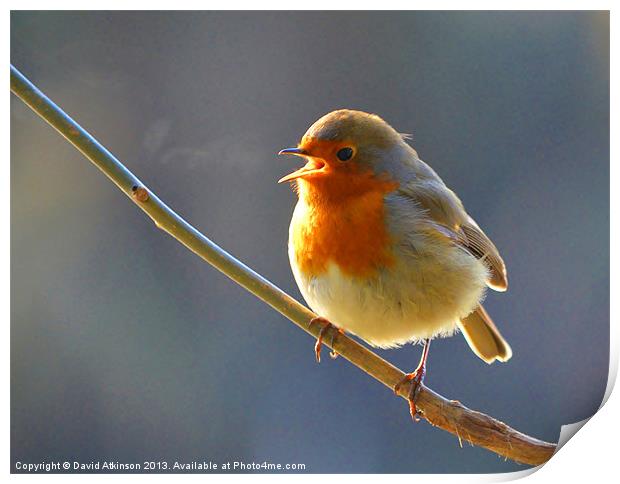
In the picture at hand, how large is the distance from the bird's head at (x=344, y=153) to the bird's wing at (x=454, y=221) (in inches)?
3.6

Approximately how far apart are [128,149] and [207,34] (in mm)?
334

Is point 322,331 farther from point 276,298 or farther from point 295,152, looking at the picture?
point 295,152

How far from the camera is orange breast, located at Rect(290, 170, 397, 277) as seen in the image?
1727 mm

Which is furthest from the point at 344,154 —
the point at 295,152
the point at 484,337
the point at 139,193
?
the point at 484,337

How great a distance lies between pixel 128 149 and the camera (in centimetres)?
197

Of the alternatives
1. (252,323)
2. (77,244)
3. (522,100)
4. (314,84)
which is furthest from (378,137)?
(77,244)

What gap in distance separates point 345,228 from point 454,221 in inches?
13.5

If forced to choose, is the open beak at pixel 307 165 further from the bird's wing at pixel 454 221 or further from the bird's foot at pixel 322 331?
the bird's foot at pixel 322 331

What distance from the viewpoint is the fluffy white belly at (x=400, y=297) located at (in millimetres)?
1727

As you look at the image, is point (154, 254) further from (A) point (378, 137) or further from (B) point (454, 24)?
(B) point (454, 24)

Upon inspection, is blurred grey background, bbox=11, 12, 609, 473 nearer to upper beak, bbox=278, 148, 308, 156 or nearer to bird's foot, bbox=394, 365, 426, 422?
bird's foot, bbox=394, 365, 426, 422

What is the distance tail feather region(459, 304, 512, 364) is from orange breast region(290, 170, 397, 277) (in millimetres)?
397

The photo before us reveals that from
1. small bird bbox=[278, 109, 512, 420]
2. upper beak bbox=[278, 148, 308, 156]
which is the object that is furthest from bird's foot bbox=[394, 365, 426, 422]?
upper beak bbox=[278, 148, 308, 156]

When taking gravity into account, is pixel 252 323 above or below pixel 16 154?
below
